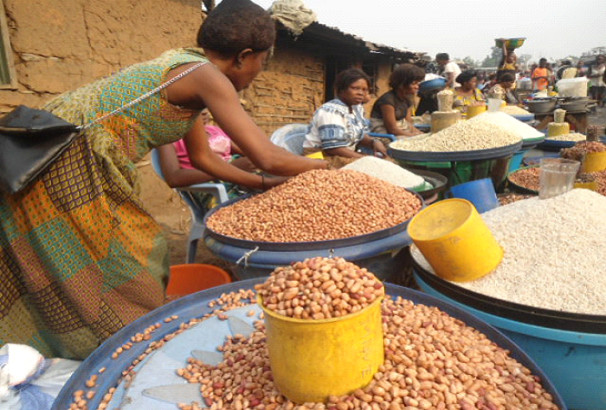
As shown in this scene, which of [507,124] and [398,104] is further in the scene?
[398,104]

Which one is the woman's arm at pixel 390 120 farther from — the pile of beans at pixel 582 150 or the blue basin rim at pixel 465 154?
the pile of beans at pixel 582 150

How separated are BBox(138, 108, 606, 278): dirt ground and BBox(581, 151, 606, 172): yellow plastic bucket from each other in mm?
3282

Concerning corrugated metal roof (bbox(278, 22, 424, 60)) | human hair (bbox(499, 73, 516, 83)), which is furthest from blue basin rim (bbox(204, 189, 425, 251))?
human hair (bbox(499, 73, 516, 83))

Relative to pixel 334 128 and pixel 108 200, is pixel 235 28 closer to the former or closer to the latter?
pixel 108 200

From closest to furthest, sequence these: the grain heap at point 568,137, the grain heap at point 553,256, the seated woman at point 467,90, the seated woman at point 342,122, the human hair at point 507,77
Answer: the grain heap at point 553,256 < the seated woman at point 342,122 < the grain heap at point 568,137 < the seated woman at point 467,90 < the human hair at point 507,77

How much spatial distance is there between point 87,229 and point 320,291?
1.04 meters

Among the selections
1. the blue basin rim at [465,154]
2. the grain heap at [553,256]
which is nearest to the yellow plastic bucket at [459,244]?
the grain heap at [553,256]

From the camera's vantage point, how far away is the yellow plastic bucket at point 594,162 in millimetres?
2574

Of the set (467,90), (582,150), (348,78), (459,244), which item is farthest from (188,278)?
(467,90)

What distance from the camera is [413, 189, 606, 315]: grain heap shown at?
1.07 m

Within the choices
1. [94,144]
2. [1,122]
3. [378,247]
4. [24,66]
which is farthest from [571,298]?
[24,66]

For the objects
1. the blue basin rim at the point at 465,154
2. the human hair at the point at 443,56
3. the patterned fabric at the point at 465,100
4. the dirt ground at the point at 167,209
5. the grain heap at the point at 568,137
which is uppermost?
the human hair at the point at 443,56

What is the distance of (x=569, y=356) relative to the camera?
1.02 m

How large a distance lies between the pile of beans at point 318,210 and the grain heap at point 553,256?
0.31 meters
